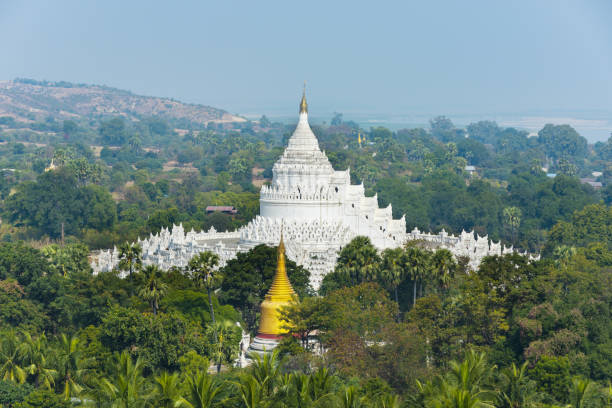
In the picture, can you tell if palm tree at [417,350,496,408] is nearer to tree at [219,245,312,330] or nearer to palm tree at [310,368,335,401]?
palm tree at [310,368,335,401]

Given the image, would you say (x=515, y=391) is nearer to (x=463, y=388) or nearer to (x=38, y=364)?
(x=463, y=388)

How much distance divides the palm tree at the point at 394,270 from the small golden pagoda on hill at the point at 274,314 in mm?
7025

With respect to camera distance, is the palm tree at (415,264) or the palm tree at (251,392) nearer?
the palm tree at (251,392)

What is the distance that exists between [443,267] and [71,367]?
2568 cm

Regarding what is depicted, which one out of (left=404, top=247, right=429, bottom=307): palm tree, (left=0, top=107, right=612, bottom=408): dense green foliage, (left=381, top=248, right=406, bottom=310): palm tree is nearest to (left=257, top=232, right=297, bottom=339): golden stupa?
(left=0, top=107, right=612, bottom=408): dense green foliage

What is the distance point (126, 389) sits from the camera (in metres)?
58.0

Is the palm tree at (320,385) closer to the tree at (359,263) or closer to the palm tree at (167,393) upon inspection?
the palm tree at (167,393)

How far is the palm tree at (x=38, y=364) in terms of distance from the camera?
66562mm

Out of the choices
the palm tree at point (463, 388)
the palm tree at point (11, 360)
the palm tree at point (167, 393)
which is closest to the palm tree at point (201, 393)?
the palm tree at point (167, 393)

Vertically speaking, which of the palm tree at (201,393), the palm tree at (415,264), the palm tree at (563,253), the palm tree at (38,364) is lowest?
the palm tree at (563,253)

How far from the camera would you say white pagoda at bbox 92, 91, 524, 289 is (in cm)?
10150

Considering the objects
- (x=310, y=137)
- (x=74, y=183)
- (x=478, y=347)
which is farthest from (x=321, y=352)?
(x=74, y=183)

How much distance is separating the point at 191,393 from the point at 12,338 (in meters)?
15.5

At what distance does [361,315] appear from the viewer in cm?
7519
